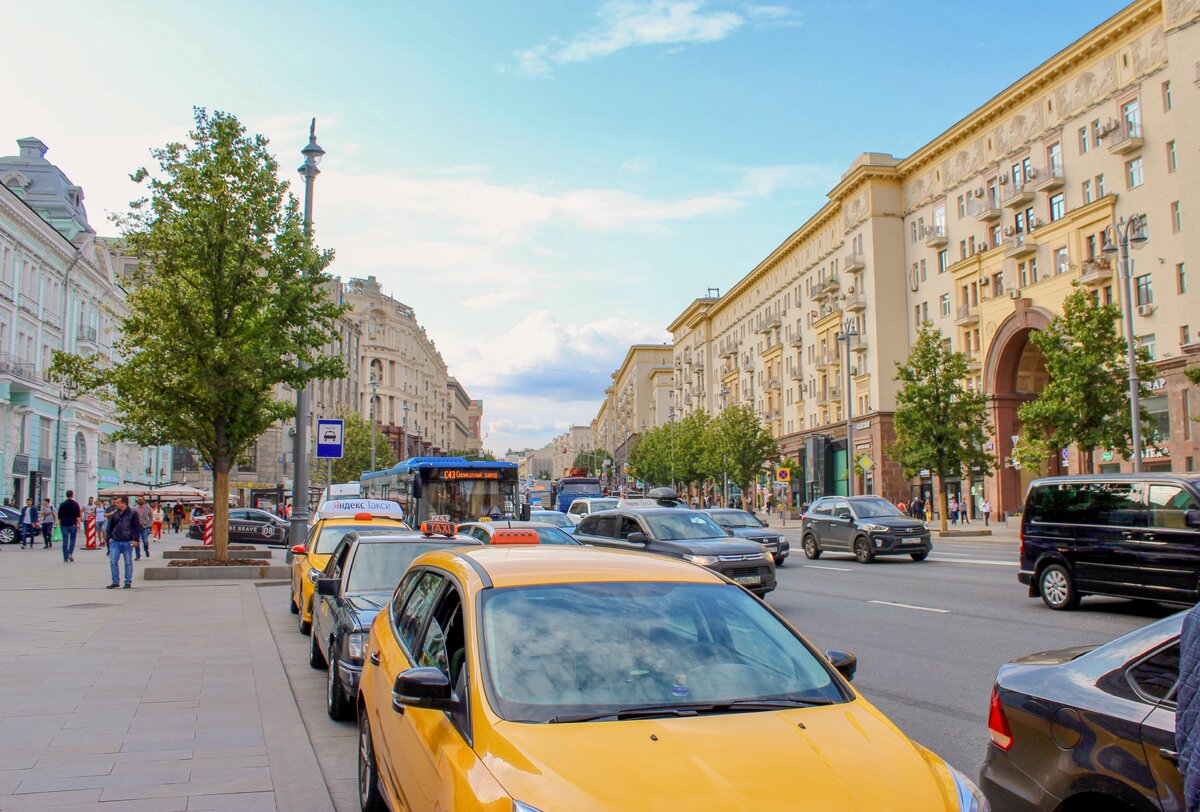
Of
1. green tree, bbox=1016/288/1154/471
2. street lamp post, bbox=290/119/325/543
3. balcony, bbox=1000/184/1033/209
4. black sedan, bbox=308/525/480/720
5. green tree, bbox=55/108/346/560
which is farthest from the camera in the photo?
balcony, bbox=1000/184/1033/209

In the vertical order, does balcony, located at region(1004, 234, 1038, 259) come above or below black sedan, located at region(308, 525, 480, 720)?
above

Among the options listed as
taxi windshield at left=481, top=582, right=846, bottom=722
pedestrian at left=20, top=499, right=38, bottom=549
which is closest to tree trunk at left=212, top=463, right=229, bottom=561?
pedestrian at left=20, top=499, right=38, bottom=549

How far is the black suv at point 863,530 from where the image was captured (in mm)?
24094

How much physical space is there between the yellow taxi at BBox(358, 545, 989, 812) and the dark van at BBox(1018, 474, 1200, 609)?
9745 millimetres

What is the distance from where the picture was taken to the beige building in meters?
38.8

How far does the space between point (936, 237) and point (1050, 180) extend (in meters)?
10.9

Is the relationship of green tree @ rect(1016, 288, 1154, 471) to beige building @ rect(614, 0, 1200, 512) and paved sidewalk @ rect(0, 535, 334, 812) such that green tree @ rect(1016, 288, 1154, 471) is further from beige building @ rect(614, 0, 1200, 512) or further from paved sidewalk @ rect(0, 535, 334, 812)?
paved sidewalk @ rect(0, 535, 334, 812)

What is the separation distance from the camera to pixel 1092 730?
3787 mm

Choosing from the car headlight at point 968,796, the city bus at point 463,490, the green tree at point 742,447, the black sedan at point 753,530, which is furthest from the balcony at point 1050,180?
the car headlight at point 968,796

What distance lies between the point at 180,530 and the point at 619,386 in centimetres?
13632

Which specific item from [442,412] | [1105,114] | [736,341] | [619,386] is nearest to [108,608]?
[1105,114]

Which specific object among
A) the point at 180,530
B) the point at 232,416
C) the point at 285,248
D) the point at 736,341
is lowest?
the point at 180,530

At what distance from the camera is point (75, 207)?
5566 cm

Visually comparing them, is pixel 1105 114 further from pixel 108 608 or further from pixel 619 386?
pixel 619 386
